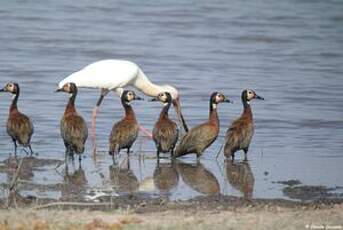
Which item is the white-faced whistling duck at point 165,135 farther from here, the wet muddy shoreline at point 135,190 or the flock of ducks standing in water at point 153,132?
the wet muddy shoreline at point 135,190

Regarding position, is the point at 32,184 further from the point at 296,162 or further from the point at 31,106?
the point at 31,106

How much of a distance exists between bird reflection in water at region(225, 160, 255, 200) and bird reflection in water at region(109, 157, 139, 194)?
1152 mm

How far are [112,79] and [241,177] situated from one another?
166 inches

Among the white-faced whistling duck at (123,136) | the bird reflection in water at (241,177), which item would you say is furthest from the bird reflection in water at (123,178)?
the bird reflection in water at (241,177)

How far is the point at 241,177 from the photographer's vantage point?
1360 centimetres

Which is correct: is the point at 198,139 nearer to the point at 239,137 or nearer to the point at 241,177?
the point at 239,137

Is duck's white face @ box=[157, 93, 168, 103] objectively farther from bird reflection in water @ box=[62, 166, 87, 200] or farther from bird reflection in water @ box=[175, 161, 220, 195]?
bird reflection in water @ box=[62, 166, 87, 200]

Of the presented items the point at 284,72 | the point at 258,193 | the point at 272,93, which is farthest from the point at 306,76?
the point at 258,193

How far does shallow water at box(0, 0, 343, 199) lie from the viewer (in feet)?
46.0

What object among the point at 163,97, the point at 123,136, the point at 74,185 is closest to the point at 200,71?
the point at 163,97

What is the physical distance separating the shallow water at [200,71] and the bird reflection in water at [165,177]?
0.02m

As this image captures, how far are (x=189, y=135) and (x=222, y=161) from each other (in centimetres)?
55

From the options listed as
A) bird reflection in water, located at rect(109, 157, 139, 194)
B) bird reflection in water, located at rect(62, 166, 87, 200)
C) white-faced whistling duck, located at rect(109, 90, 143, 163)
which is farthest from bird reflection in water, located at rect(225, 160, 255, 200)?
bird reflection in water, located at rect(62, 166, 87, 200)

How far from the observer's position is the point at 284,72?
22.8 m
